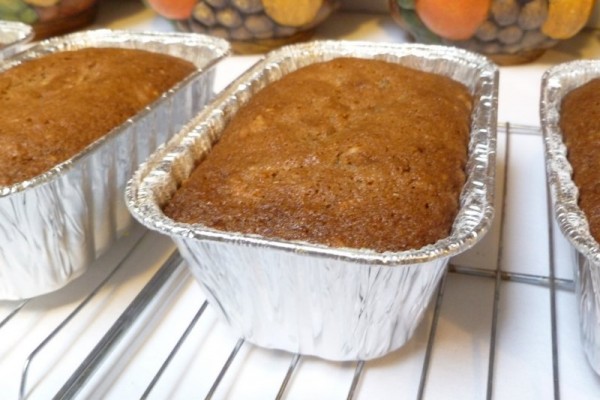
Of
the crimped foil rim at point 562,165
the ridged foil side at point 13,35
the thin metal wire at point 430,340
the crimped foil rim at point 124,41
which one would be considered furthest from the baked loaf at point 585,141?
the ridged foil side at point 13,35

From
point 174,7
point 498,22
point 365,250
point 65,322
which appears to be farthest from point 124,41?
point 365,250

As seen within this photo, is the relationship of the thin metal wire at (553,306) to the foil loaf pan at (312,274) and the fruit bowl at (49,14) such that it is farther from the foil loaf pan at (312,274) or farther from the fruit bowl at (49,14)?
the fruit bowl at (49,14)

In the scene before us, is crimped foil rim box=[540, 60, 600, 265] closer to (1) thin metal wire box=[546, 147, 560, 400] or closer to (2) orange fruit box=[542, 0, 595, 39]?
(1) thin metal wire box=[546, 147, 560, 400]

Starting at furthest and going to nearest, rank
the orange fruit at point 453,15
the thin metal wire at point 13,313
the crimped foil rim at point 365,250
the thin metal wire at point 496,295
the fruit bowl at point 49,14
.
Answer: the fruit bowl at point 49,14 < the orange fruit at point 453,15 < the thin metal wire at point 13,313 < the thin metal wire at point 496,295 < the crimped foil rim at point 365,250

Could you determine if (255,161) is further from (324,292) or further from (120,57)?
(120,57)

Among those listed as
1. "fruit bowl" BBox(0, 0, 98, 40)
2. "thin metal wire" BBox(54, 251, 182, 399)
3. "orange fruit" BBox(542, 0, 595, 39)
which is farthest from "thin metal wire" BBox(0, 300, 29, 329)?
"orange fruit" BBox(542, 0, 595, 39)

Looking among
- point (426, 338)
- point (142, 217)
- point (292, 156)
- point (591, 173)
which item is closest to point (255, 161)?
point (292, 156)
